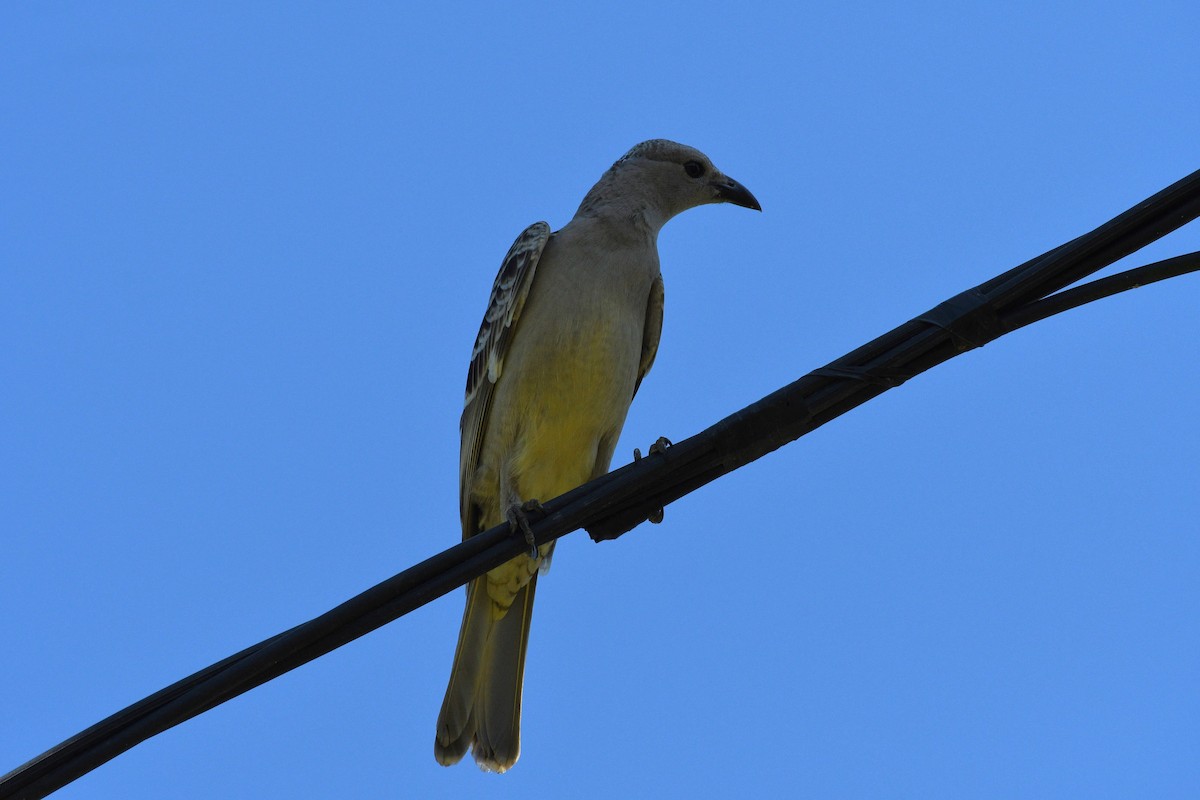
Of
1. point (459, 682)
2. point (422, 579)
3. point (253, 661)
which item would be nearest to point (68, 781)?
point (253, 661)

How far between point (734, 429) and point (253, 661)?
5.26ft

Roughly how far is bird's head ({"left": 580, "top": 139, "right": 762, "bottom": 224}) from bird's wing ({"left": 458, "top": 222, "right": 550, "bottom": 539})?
2.63 ft

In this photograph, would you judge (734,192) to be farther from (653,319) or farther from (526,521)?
(526,521)

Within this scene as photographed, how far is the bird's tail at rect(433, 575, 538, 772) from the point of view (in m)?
6.21

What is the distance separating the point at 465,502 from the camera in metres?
6.39

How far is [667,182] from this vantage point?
7.66 meters

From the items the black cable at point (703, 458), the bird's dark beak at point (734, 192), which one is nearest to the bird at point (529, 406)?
the bird's dark beak at point (734, 192)

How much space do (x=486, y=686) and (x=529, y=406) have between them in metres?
1.46

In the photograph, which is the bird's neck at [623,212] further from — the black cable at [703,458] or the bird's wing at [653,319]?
the black cable at [703,458]

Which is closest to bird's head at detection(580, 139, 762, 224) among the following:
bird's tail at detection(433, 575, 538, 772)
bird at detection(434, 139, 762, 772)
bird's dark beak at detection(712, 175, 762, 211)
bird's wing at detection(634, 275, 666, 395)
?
bird's dark beak at detection(712, 175, 762, 211)

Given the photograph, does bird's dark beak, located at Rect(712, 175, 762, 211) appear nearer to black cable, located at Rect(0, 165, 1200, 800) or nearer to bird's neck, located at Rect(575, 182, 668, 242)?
bird's neck, located at Rect(575, 182, 668, 242)

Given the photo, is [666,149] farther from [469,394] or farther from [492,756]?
[492,756]

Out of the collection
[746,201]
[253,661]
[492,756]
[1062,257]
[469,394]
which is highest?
[746,201]

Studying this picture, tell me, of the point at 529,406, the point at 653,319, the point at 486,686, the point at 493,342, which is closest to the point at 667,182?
the point at 653,319
